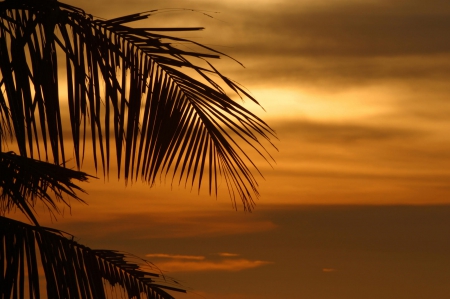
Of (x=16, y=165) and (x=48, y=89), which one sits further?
(x=16, y=165)

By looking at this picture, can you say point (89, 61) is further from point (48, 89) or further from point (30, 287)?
point (30, 287)

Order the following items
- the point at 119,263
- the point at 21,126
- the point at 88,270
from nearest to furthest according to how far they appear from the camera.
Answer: the point at 21,126 → the point at 88,270 → the point at 119,263

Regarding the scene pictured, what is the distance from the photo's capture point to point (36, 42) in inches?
131

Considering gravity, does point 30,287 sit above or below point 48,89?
below

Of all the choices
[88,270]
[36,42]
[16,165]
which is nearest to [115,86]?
[36,42]

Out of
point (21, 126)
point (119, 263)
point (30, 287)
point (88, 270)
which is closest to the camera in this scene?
point (21, 126)

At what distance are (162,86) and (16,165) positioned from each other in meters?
1.01

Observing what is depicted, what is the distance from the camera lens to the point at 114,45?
3.53m

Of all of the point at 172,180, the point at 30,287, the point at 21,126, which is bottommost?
the point at 30,287

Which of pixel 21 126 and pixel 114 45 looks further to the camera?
pixel 114 45

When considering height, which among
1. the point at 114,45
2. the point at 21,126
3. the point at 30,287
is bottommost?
the point at 30,287

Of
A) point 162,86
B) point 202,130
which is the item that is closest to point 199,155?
point 202,130

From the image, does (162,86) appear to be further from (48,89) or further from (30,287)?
(30,287)

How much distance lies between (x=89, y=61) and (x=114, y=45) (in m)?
0.21
